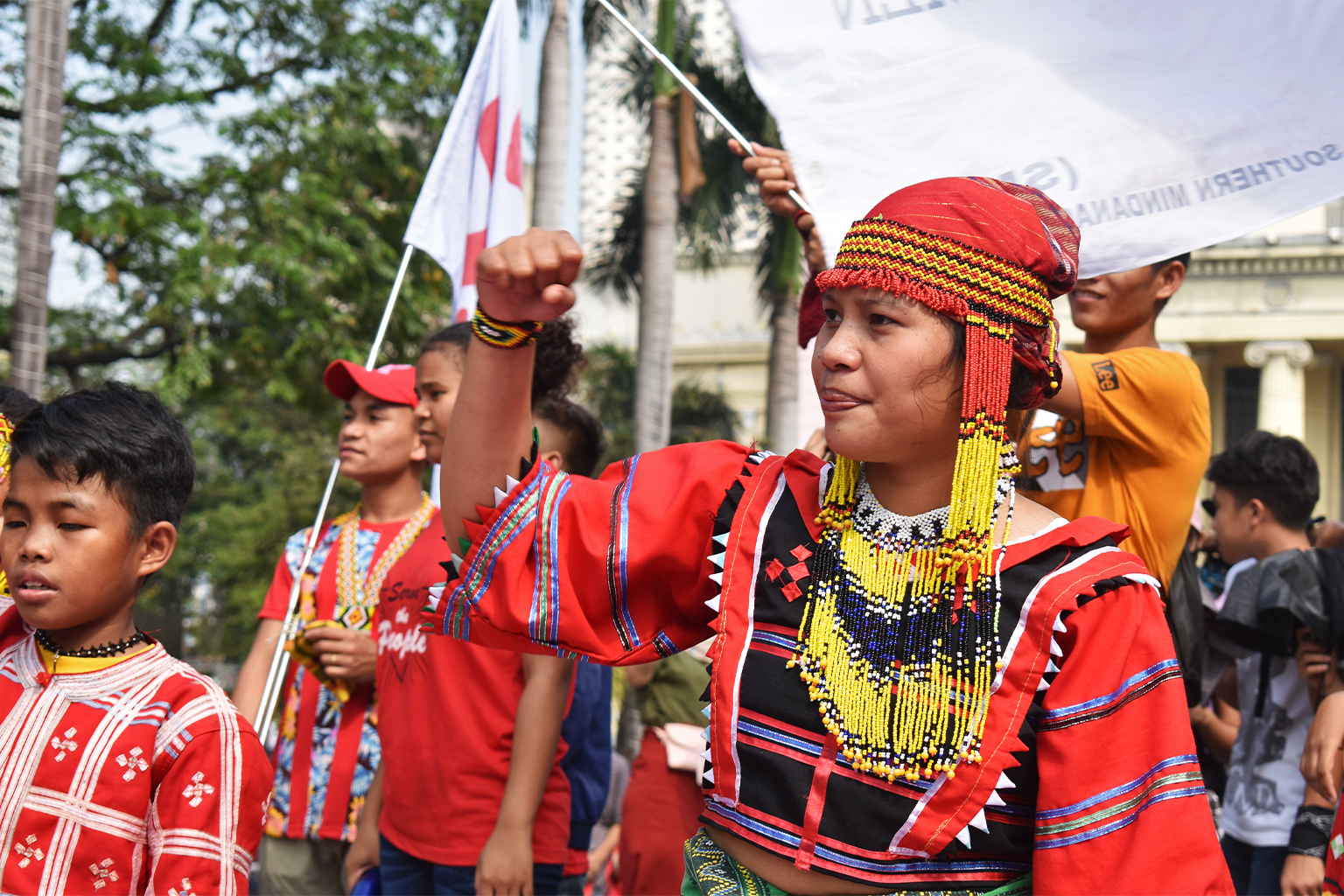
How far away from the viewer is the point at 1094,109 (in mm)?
2822

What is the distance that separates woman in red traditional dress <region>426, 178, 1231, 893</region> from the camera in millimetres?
1593

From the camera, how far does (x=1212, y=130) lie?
2.76 m

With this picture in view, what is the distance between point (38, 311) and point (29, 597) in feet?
15.0

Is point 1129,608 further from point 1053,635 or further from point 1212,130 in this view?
point 1212,130

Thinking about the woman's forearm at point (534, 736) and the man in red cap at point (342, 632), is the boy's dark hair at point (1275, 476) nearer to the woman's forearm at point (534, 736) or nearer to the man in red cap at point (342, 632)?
the woman's forearm at point (534, 736)

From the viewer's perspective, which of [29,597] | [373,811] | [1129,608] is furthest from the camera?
[373,811]

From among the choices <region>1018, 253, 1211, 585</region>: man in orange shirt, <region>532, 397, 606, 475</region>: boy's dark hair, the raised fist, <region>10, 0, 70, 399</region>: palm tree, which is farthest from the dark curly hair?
<region>10, 0, 70, 399</region>: palm tree

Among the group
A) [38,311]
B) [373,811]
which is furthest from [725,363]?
[373,811]

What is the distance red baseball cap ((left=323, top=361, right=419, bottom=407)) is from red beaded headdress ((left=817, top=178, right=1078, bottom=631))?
2.63 m

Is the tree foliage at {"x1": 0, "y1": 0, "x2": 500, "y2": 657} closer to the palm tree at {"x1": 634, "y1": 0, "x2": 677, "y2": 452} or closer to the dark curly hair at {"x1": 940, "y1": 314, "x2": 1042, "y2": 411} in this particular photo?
the palm tree at {"x1": 634, "y1": 0, "x2": 677, "y2": 452}

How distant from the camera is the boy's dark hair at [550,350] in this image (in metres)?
3.41

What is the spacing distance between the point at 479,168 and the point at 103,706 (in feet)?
10.5

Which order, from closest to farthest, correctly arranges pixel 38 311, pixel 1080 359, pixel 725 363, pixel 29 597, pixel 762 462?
pixel 762 462
pixel 29 597
pixel 1080 359
pixel 38 311
pixel 725 363

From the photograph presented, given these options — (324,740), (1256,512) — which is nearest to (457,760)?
(324,740)
